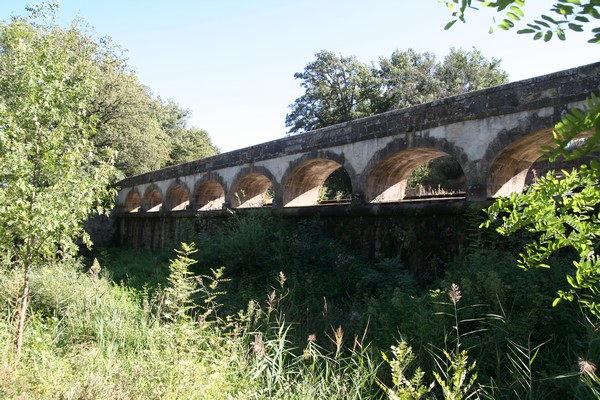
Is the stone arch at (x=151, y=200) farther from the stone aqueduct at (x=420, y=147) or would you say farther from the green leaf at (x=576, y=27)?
the green leaf at (x=576, y=27)

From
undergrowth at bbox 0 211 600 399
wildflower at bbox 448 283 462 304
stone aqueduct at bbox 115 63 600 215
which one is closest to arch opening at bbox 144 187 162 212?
stone aqueduct at bbox 115 63 600 215

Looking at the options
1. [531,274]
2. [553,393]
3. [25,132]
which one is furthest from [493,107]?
[25,132]

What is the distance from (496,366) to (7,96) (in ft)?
18.4

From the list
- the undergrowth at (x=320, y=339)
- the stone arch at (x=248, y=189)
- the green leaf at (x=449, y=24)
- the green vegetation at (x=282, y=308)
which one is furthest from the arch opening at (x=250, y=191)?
the green leaf at (x=449, y=24)

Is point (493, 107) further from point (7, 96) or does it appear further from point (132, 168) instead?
point (132, 168)

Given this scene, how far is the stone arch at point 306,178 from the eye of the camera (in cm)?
960

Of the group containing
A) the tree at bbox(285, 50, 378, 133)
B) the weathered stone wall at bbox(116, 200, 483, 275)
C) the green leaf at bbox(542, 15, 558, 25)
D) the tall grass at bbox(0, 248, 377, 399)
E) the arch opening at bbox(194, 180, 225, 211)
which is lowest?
the tall grass at bbox(0, 248, 377, 399)

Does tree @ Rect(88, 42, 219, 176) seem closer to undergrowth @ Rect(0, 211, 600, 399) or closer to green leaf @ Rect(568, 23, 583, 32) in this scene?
undergrowth @ Rect(0, 211, 600, 399)

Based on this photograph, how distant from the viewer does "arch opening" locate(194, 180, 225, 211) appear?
13.6 metres

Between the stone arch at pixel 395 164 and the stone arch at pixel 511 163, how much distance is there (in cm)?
84

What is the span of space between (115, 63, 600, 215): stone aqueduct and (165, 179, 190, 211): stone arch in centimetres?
242

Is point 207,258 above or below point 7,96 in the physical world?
below

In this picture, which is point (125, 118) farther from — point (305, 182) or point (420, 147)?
point (420, 147)

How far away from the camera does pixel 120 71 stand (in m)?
19.6
